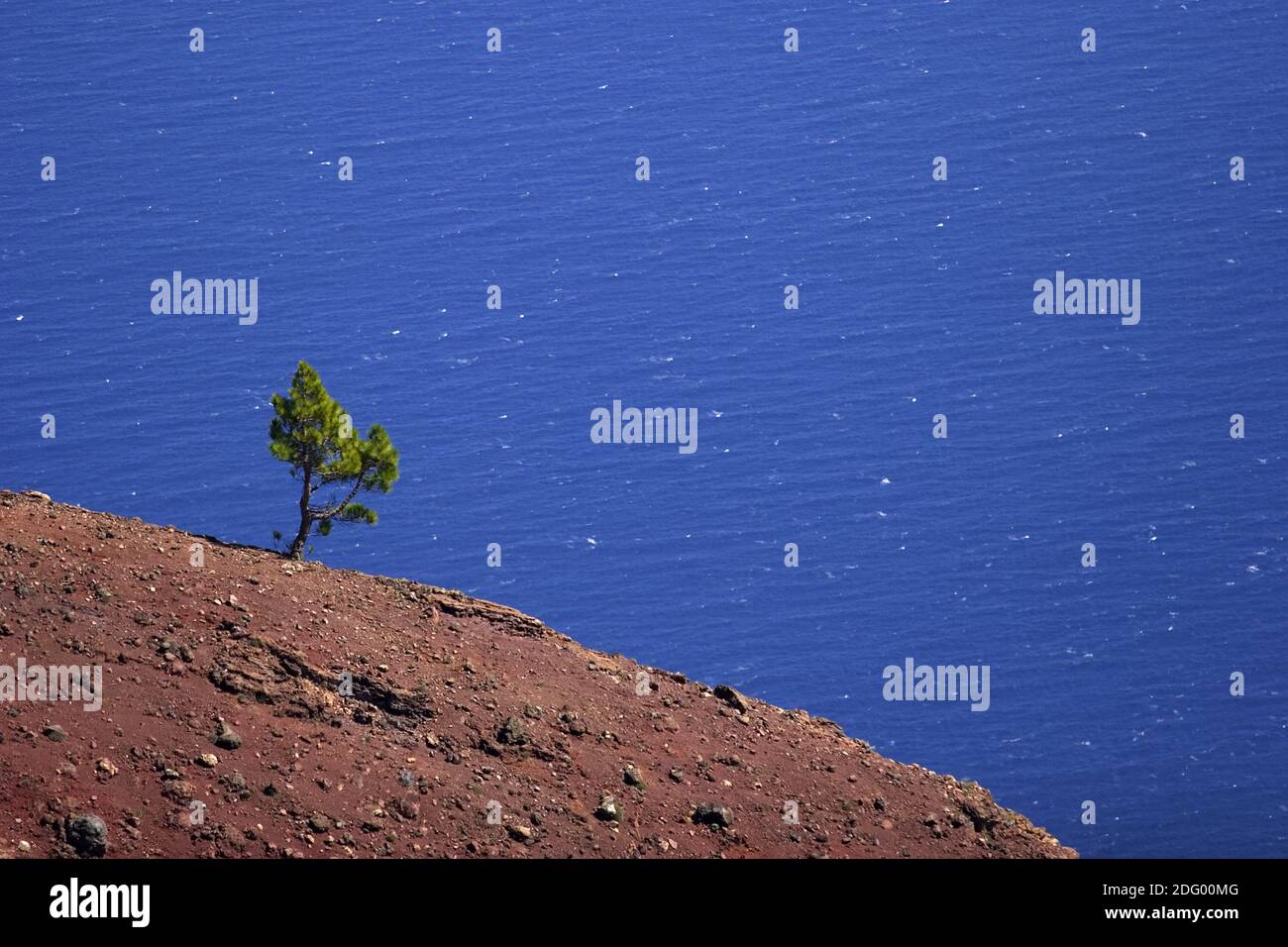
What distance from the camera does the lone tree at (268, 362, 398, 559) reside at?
3984cm

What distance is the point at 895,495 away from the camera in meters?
95.6

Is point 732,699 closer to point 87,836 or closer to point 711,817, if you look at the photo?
point 711,817

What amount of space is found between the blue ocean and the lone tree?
1561 inches

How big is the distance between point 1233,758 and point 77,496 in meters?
57.6

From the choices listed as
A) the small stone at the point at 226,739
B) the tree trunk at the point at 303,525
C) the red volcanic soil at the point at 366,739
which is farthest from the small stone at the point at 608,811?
the tree trunk at the point at 303,525

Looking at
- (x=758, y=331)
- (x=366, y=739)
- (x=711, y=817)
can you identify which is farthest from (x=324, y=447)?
(x=758, y=331)

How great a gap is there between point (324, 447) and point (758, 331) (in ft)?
243

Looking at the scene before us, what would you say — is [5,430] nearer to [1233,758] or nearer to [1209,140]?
[1233,758]

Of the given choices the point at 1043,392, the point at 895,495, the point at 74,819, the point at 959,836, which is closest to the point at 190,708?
the point at 74,819

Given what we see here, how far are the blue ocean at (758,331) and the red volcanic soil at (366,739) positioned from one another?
113 ft

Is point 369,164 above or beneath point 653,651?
above

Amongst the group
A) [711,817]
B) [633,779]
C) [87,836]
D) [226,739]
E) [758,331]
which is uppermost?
[758,331]

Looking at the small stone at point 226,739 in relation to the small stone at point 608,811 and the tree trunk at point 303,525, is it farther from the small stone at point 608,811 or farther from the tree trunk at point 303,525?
the small stone at point 608,811

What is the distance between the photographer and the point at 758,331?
112 m
